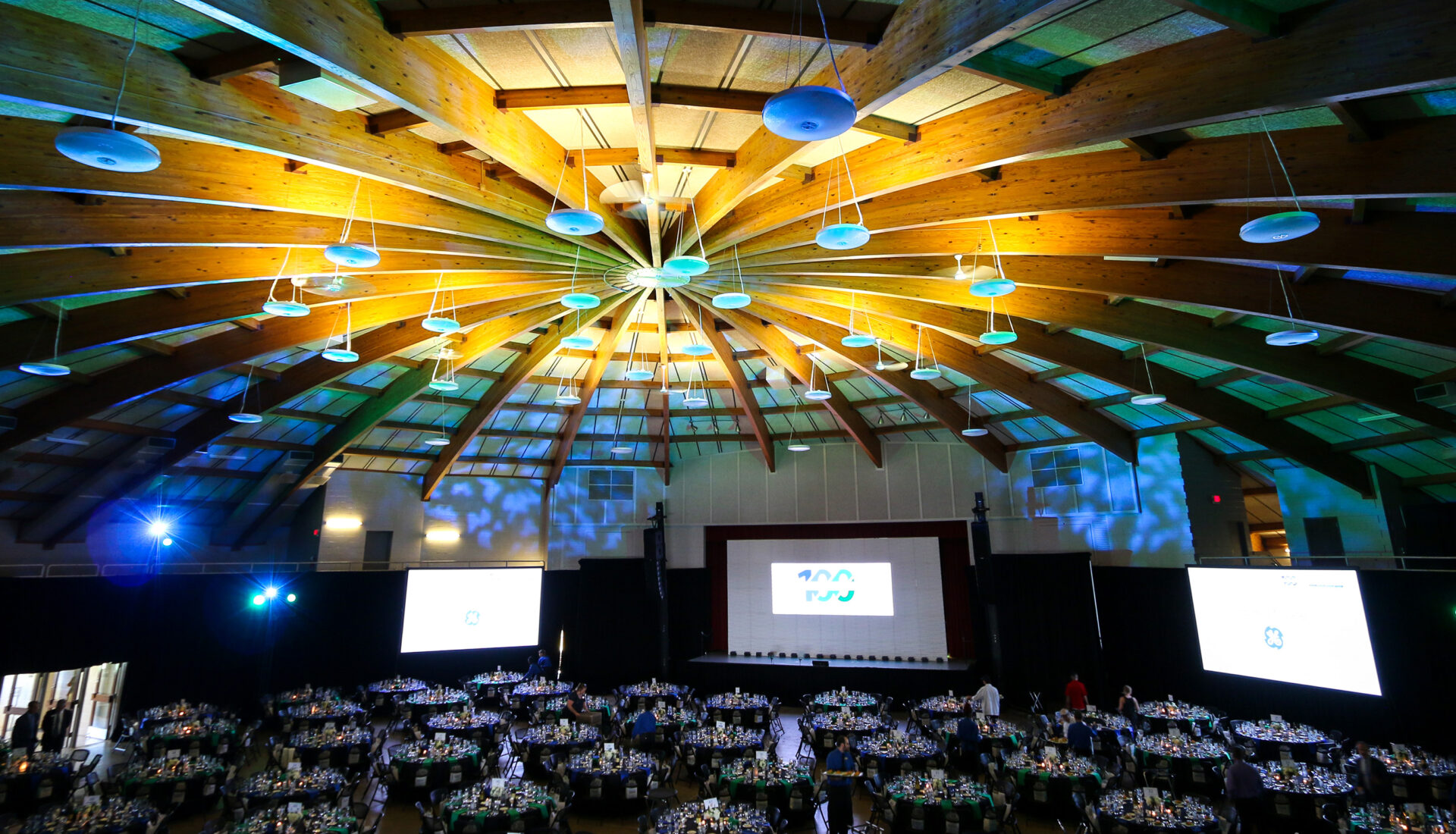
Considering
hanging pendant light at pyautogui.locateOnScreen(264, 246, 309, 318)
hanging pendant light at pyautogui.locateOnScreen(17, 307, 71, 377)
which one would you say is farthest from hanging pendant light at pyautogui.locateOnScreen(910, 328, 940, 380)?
hanging pendant light at pyautogui.locateOnScreen(17, 307, 71, 377)

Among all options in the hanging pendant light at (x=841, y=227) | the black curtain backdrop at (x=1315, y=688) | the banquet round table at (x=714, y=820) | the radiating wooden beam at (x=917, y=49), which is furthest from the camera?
the black curtain backdrop at (x=1315, y=688)

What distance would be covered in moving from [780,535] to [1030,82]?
1918 centimetres

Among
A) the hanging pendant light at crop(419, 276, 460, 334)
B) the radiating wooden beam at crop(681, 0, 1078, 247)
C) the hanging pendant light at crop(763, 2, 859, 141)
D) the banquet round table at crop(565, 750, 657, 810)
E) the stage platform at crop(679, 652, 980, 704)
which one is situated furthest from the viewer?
the stage platform at crop(679, 652, 980, 704)

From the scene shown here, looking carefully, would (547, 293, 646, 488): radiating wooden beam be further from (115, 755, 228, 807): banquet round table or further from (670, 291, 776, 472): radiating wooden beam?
(115, 755, 228, 807): banquet round table

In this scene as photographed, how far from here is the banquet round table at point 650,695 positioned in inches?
768

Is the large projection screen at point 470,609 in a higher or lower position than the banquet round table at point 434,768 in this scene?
higher

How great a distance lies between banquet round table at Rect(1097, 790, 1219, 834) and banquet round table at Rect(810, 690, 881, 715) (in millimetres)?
7352

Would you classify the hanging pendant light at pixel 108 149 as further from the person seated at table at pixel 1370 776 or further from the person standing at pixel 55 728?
the person standing at pixel 55 728

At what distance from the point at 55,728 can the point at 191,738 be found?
5.43 meters

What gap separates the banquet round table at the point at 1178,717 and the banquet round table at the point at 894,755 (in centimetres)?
554

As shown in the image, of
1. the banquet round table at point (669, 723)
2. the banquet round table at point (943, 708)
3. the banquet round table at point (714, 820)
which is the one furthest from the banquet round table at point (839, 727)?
the banquet round table at point (714, 820)

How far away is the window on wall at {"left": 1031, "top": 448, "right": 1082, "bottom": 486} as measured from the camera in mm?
20875

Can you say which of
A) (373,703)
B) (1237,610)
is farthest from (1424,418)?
(373,703)

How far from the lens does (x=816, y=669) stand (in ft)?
72.4
